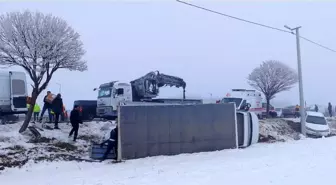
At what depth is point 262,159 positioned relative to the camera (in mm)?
12641

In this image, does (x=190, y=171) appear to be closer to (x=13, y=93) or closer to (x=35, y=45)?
(x=35, y=45)

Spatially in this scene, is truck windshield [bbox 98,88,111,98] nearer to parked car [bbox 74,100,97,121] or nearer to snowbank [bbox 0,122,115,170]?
parked car [bbox 74,100,97,121]

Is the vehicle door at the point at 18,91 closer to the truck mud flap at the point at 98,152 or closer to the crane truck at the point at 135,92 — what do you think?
the crane truck at the point at 135,92

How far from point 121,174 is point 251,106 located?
23.5 meters

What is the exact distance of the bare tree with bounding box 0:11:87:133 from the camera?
16.1m

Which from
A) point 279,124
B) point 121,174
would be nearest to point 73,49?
point 121,174

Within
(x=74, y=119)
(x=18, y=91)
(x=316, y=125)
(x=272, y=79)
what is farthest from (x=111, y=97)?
(x=272, y=79)

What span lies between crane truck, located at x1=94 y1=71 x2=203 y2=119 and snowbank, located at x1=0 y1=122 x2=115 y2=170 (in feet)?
17.3

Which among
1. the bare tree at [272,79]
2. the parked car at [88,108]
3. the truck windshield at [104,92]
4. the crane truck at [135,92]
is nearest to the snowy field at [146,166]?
the crane truck at [135,92]

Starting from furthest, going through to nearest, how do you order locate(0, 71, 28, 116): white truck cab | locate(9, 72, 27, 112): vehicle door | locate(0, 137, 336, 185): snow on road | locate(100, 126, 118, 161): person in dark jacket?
locate(9, 72, 27, 112): vehicle door
locate(0, 71, 28, 116): white truck cab
locate(100, 126, 118, 161): person in dark jacket
locate(0, 137, 336, 185): snow on road

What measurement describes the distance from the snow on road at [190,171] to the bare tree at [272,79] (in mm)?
30654

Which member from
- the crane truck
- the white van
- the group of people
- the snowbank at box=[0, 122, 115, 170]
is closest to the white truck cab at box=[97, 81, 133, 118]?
the crane truck

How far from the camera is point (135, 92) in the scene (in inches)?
1087

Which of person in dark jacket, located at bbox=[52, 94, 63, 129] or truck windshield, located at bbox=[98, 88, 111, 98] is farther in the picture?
truck windshield, located at bbox=[98, 88, 111, 98]
